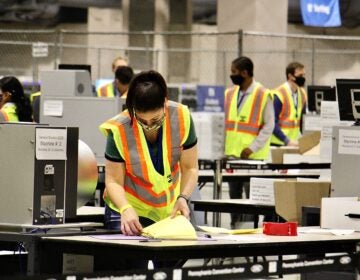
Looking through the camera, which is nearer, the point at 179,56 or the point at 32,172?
the point at 32,172

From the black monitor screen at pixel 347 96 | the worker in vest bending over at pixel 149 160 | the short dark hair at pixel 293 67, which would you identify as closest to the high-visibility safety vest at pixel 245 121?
the short dark hair at pixel 293 67

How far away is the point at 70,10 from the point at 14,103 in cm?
2609

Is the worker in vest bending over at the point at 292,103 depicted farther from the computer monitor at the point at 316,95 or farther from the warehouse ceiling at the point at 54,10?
the warehouse ceiling at the point at 54,10

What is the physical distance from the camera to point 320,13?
1035 inches

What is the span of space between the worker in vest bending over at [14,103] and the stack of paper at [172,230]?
217 inches

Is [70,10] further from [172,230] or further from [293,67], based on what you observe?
[172,230]

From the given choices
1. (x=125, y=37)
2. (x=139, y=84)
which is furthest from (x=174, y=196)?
(x=125, y=37)

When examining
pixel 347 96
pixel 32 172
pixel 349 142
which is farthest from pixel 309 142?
pixel 32 172

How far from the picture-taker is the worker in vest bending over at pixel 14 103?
38.0 ft

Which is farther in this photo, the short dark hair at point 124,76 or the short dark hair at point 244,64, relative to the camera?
the short dark hair at point 124,76

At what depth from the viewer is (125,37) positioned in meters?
31.3

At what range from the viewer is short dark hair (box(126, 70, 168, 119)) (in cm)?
646

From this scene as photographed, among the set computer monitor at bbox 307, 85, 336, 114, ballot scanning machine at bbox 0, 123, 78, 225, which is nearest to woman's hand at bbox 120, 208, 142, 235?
ballot scanning machine at bbox 0, 123, 78, 225

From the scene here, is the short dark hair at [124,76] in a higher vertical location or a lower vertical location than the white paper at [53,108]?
higher
